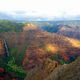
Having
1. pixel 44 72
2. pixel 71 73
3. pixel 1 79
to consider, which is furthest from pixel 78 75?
pixel 1 79

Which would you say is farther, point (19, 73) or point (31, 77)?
point (19, 73)

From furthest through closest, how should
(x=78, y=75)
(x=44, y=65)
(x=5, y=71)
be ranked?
(x=5, y=71) < (x=44, y=65) < (x=78, y=75)

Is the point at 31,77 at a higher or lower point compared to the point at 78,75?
lower

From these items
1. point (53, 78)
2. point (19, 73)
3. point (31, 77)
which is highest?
point (53, 78)

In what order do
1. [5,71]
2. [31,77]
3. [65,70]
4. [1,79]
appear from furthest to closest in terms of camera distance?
[5,71], [1,79], [31,77], [65,70]

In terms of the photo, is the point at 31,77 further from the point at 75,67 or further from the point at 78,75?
the point at 78,75

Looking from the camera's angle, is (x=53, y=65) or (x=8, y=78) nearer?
(x=53, y=65)

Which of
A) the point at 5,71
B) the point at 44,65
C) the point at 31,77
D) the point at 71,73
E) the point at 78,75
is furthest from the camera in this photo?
the point at 5,71

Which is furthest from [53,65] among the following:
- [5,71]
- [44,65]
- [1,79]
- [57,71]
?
[5,71]

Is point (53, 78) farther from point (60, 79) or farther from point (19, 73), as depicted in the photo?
point (19, 73)
